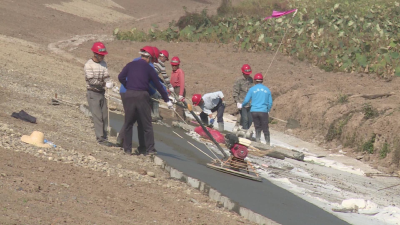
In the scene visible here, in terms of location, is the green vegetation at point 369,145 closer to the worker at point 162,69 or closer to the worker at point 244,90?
the worker at point 244,90

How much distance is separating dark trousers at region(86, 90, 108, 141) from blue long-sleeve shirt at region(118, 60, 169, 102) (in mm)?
776

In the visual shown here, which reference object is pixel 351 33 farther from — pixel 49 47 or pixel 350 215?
pixel 350 215

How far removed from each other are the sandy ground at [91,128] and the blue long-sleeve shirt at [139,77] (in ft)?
4.16

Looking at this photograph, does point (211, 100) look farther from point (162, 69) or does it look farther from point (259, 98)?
point (259, 98)

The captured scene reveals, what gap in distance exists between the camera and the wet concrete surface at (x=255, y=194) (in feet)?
31.5

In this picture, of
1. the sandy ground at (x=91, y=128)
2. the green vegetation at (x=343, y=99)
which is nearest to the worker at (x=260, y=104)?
the sandy ground at (x=91, y=128)

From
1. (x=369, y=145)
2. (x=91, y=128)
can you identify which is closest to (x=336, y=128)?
(x=369, y=145)

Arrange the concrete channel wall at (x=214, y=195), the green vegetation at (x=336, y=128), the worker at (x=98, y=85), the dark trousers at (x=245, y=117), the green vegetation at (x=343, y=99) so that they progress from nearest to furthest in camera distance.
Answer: the concrete channel wall at (x=214, y=195)
the worker at (x=98, y=85)
the dark trousers at (x=245, y=117)
the green vegetation at (x=336, y=128)
the green vegetation at (x=343, y=99)

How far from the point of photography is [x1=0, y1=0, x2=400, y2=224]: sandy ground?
7953 mm

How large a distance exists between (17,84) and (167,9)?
3985cm

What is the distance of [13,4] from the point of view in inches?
1756

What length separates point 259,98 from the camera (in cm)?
1455

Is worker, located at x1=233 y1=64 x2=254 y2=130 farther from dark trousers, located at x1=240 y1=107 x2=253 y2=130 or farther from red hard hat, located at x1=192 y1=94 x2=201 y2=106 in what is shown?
red hard hat, located at x1=192 y1=94 x2=201 y2=106

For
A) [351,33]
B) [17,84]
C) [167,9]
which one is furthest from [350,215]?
[167,9]
